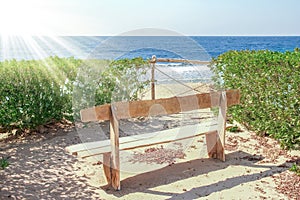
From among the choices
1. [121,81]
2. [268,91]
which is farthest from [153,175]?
[121,81]

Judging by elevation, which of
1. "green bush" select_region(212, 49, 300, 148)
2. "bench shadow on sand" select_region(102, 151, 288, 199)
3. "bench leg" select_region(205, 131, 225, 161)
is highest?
"green bush" select_region(212, 49, 300, 148)

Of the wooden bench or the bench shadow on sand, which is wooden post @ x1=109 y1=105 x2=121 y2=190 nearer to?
the wooden bench

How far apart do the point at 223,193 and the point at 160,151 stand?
1575 mm

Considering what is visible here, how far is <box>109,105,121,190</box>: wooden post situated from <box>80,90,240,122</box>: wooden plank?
0.07m

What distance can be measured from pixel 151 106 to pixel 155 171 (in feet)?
3.53

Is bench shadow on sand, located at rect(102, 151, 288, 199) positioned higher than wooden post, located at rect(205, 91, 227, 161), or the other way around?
wooden post, located at rect(205, 91, 227, 161)

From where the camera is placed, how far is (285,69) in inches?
189

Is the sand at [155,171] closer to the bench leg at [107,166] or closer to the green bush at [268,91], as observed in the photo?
the bench leg at [107,166]

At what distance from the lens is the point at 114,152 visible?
377 cm

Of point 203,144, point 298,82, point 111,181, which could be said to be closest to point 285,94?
point 298,82

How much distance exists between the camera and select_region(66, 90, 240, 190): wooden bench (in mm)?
3668

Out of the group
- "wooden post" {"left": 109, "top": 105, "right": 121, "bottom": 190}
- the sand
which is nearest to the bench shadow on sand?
the sand

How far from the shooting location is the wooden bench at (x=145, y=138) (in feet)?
12.0

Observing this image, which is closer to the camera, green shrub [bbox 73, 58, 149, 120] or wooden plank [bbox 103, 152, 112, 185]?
wooden plank [bbox 103, 152, 112, 185]
